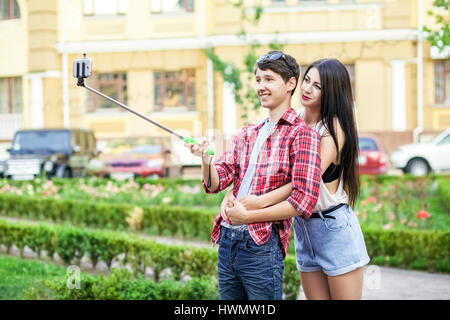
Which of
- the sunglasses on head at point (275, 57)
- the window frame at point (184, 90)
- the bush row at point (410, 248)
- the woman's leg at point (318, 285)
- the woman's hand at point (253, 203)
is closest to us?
the woman's hand at point (253, 203)

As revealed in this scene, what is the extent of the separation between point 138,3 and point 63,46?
290 cm

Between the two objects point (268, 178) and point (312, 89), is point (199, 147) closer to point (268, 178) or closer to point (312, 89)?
point (268, 178)

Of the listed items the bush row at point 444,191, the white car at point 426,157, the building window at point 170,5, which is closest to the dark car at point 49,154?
the building window at point 170,5

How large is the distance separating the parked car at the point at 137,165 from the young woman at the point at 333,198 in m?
14.4

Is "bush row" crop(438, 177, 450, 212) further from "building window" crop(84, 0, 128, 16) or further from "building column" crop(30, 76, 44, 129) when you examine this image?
"building column" crop(30, 76, 44, 129)

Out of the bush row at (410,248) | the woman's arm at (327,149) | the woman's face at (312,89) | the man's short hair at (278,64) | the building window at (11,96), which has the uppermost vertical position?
the building window at (11,96)

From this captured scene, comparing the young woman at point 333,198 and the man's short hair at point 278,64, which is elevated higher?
the man's short hair at point 278,64

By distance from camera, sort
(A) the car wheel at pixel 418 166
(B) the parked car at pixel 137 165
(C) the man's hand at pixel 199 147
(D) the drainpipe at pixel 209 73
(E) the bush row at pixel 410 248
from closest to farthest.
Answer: (C) the man's hand at pixel 199 147, (E) the bush row at pixel 410 248, (B) the parked car at pixel 137 165, (A) the car wheel at pixel 418 166, (D) the drainpipe at pixel 209 73

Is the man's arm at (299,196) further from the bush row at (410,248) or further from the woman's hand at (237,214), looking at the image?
the bush row at (410,248)

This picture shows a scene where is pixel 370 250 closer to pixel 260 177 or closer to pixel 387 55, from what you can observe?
pixel 260 177

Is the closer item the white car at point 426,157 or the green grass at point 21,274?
the green grass at point 21,274

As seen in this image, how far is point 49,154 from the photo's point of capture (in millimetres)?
17828

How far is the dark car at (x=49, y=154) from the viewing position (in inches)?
681
